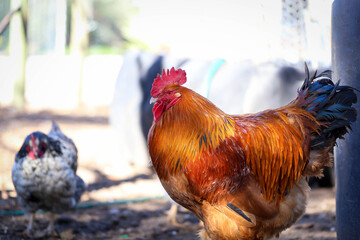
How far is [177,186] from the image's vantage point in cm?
283

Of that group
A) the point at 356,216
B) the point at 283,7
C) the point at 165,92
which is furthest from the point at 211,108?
the point at 283,7

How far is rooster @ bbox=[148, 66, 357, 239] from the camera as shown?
2.80 meters

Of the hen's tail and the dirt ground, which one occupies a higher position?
the hen's tail

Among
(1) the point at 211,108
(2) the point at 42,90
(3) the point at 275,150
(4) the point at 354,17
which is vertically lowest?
(2) the point at 42,90

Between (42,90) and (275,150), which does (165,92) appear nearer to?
(275,150)

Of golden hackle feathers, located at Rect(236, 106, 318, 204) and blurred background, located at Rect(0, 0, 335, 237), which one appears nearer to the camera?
golden hackle feathers, located at Rect(236, 106, 318, 204)

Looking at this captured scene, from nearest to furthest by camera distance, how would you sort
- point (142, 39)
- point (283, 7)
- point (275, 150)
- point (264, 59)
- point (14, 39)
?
point (275, 150), point (283, 7), point (264, 59), point (14, 39), point (142, 39)

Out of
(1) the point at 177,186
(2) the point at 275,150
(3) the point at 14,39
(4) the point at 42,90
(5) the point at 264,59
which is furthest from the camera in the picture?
(4) the point at 42,90

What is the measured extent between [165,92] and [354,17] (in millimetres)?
1586

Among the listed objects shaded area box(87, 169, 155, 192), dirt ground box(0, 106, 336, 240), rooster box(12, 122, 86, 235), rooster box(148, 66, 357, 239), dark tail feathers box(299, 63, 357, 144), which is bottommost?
shaded area box(87, 169, 155, 192)

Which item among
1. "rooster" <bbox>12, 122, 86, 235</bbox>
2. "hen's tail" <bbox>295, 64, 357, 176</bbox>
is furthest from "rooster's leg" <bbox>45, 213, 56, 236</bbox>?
"hen's tail" <bbox>295, 64, 357, 176</bbox>

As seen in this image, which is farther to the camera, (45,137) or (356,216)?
(45,137)

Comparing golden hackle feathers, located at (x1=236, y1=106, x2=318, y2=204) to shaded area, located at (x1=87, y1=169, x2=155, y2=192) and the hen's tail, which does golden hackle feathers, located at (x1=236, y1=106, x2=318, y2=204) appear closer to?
the hen's tail

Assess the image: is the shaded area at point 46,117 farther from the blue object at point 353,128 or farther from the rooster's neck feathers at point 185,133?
the blue object at point 353,128
